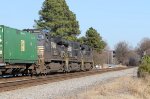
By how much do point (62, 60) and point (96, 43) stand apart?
5213 centimetres

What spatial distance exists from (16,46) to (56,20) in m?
39.4

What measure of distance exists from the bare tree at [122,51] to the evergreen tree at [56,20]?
8235 cm

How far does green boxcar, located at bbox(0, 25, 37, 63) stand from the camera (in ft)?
80.6

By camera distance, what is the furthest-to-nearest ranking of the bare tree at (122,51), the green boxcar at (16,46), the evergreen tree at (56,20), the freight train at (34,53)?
the bare tree at (122,51) → the evergreen tree at (56,20) → the freight train at (34,53) → the green boxcar at (16,46)

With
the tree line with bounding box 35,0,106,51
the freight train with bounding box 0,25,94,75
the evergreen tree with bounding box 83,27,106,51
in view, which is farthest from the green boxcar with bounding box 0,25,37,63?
the evergreen tree with bounding box 83,27,106,51

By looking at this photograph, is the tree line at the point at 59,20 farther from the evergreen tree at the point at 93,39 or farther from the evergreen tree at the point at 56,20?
the evergreen tree at the point at 93,39

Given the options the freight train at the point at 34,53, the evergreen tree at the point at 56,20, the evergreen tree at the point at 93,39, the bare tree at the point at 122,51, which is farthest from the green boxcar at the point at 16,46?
the bare tree at the point at 122,51

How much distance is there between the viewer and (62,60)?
35.3m

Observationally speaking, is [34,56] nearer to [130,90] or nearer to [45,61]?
[45,61]

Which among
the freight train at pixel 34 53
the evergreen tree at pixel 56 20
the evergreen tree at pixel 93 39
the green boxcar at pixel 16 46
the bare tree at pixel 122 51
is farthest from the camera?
the bare tree at pixel 122 51

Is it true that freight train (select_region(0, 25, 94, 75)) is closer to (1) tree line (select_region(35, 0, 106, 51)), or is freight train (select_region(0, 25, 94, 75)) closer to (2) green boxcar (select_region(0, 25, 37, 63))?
(2) green boxcar (select_region(0, 25, 37, 63))

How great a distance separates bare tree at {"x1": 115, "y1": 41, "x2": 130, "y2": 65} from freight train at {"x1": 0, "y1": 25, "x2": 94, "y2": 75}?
10995 centimetres

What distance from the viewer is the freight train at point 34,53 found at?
24998mm

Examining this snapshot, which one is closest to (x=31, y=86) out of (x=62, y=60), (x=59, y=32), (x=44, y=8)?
(x=62, y=60)
